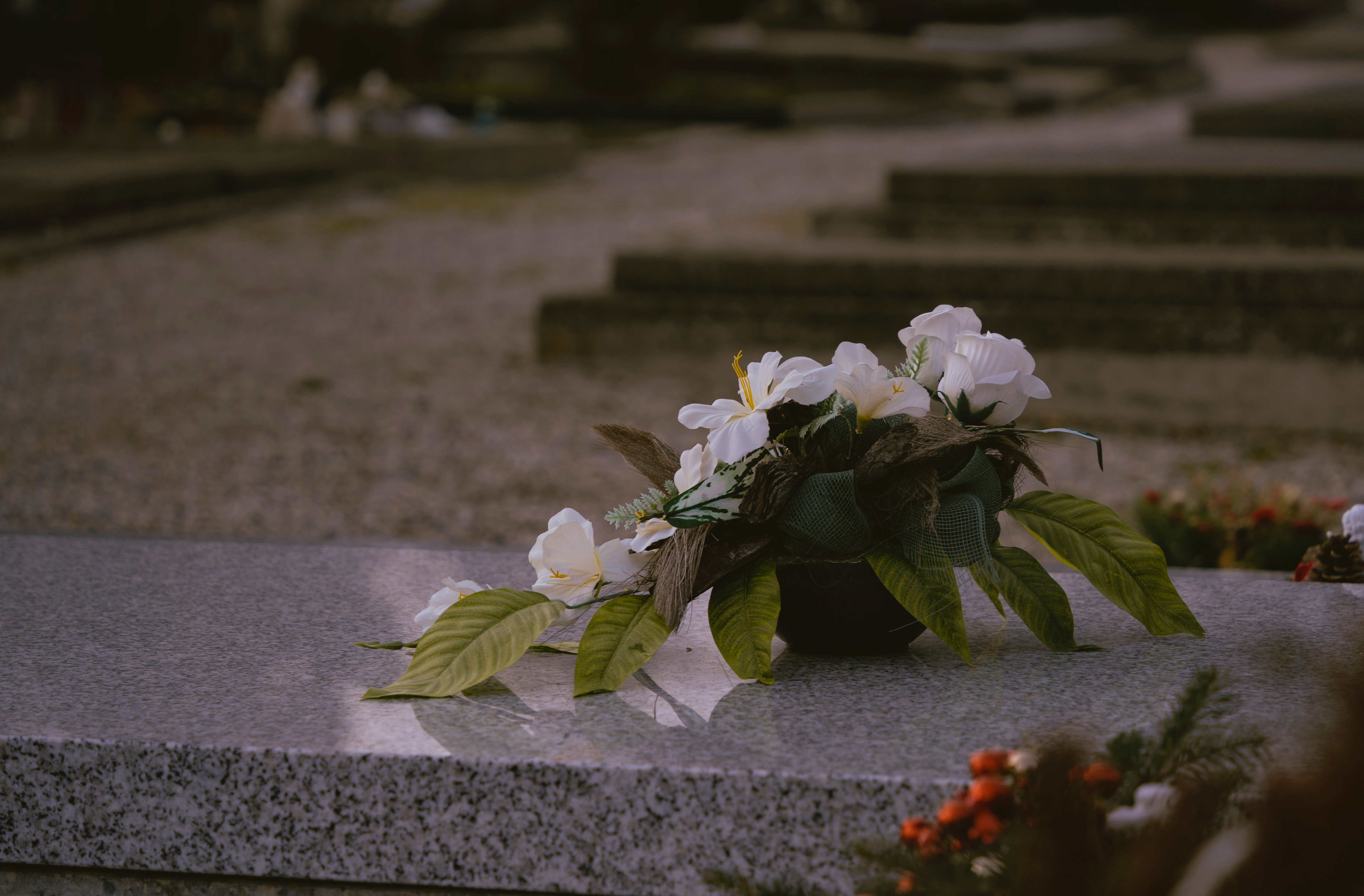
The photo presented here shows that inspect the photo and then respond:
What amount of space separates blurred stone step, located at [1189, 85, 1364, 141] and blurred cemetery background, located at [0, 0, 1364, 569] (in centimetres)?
2

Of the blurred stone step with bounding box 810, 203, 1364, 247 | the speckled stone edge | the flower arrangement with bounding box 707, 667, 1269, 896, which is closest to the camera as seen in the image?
the flower arrangement with bounding box 707, 667, 1269, 896

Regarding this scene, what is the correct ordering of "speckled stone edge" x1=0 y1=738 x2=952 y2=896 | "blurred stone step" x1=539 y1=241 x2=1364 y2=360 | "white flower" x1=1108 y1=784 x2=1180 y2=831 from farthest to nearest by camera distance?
"blurred stone step" x1=539 y1=241 x2=1364 y2=360 → "speckled stone edge" x1=0 y1=738 x2=952 y2=896 → "white flower" x1=1108 y1=784 x2=1180 y2=831

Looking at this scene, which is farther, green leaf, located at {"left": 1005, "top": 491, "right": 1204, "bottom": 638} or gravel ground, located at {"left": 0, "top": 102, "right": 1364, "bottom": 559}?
gravel ground, located at {"left": 0, "top": 102, "right": 1364, "bottom": 559}

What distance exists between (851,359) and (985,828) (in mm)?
722

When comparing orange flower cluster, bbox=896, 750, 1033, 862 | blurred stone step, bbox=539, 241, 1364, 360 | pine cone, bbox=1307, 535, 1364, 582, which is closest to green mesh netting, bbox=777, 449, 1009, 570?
orange flower cluster, bbox=896, 750, 1033, 862

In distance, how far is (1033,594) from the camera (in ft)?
5.96

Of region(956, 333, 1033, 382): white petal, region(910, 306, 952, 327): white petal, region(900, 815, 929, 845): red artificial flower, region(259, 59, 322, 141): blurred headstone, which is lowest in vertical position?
region(259, 59, 322, 141): blurred headstone

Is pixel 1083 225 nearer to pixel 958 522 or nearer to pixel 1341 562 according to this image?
pixel 1341 562

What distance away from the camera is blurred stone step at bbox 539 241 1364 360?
5520 millimetres

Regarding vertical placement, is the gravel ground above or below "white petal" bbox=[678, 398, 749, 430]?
below

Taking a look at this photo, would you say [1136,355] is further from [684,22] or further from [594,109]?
[684,22]

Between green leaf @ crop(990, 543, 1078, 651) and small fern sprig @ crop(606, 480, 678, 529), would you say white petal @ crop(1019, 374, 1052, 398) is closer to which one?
green leaf @ crop(990, 543, 1078, 651)

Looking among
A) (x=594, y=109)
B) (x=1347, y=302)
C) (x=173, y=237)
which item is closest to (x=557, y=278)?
(x=173, y=237)

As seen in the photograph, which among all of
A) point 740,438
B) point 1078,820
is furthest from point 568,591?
point 1078,820
